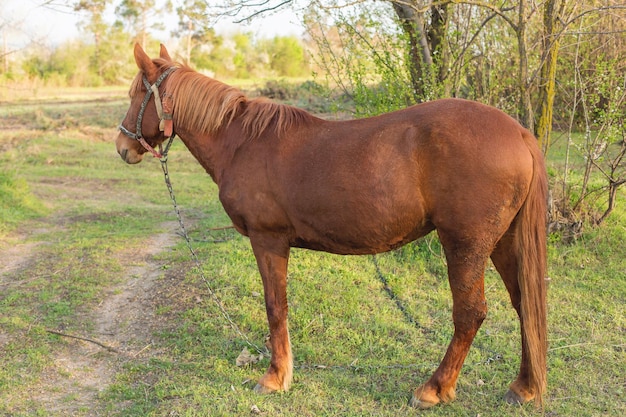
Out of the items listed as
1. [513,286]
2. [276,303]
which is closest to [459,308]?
[513,286]

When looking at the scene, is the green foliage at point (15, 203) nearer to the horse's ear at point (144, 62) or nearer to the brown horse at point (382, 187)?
the horse's ear at point (144, 62)

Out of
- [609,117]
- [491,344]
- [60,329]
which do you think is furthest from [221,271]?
[609,117]

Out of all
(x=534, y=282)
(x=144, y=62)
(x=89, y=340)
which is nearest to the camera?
(x=534, y=282)

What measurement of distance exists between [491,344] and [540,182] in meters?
1.58

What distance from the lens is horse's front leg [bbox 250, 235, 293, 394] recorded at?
3.60 m

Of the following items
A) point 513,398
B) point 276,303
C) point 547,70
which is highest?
point 547,70

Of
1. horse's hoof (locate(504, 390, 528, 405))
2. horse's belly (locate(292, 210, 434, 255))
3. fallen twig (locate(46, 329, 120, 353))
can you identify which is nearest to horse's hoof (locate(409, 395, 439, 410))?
horse's hoof (locate(504, 390, 528, 405))

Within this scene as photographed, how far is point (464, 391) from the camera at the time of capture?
3.63 meters

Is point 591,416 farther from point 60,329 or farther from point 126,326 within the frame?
point 60,329

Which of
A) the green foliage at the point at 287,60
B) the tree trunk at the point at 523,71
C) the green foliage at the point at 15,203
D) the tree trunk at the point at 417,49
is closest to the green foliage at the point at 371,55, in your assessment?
the tree trunk at the point at 417,49

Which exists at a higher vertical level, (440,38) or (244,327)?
(440,38)

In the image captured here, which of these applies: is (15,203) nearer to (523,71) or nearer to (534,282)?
(523,71)

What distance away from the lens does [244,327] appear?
4.57 meters

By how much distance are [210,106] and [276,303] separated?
53.7 inches
